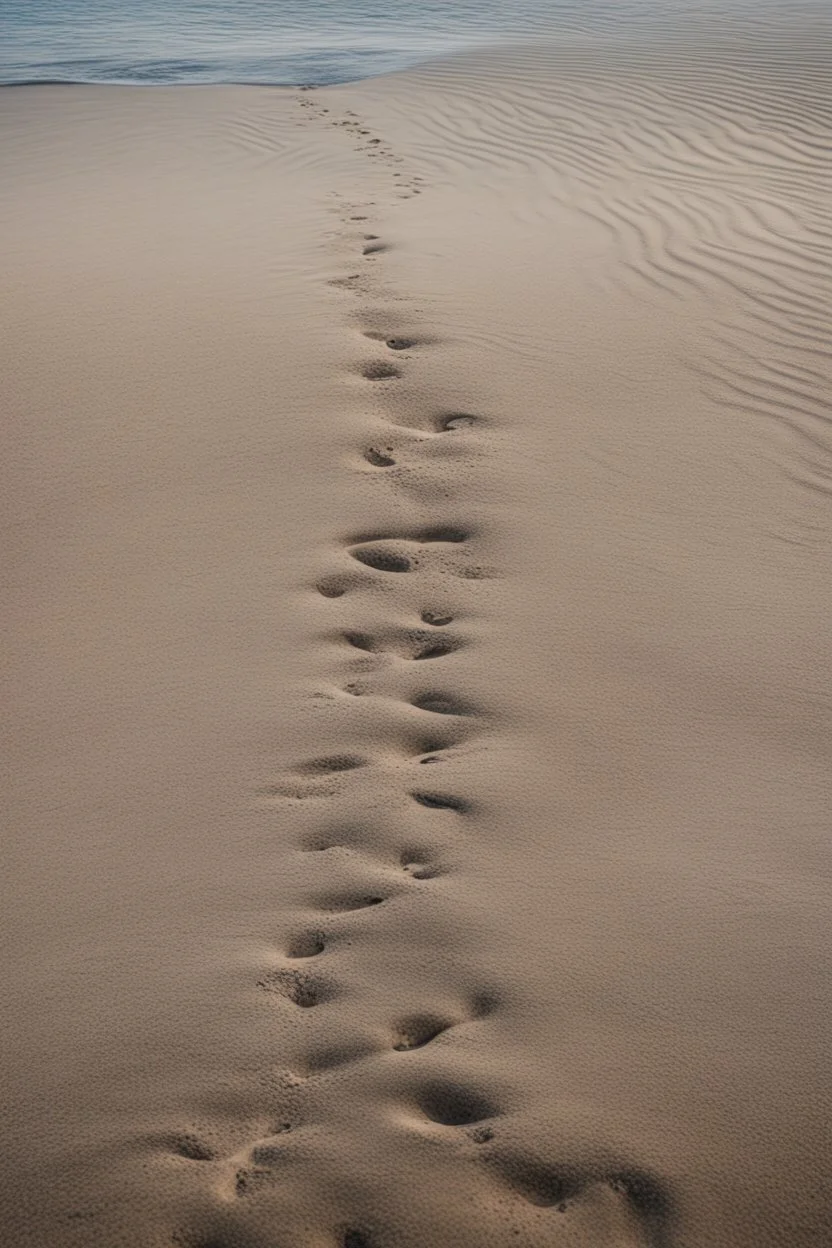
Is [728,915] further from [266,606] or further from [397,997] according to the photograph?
[266,606]

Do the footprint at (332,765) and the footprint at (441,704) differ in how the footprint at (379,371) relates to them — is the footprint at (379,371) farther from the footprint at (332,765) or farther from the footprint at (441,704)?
the footprint at (332,765)

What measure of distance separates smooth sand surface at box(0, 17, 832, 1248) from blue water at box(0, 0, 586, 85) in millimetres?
7490

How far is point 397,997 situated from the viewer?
2.03 m

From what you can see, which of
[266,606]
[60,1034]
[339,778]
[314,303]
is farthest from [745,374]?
[60,1034]

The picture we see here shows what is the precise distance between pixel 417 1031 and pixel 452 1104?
151mm

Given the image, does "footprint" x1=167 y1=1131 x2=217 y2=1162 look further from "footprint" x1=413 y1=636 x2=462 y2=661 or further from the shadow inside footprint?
"footprint" x1=413 y1=636 x2=462 y2=661

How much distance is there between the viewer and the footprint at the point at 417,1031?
6.41 feet

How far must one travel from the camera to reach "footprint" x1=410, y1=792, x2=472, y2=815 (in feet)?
8.04

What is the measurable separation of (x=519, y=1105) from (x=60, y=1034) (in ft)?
2.58

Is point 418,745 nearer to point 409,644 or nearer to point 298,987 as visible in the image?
point 409,644

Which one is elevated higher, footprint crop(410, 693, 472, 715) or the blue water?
the blue water

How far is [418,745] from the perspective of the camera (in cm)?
265

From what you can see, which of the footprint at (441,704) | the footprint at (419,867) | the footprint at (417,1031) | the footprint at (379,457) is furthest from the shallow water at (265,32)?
the footprint at (417,1031)

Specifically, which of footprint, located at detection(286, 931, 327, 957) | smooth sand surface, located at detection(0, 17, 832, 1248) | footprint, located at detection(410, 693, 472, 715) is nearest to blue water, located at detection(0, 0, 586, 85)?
smooth sand surface, located at detection(0, 17, 832, 1248)
